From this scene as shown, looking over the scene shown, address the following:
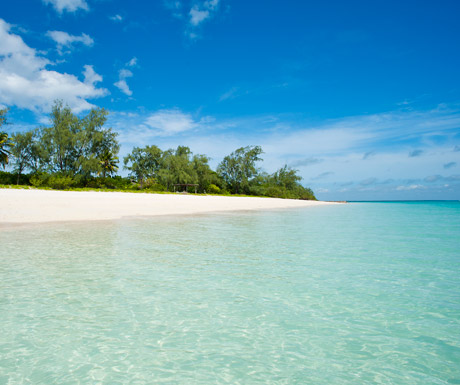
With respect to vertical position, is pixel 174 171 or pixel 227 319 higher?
pixel 174 171

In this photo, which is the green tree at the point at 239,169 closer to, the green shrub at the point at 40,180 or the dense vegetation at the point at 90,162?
the dense vegetation at the point at 90,162

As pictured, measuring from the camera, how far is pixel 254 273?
605 centimetres

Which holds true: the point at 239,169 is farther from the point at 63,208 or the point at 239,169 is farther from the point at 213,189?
the point at 63,208

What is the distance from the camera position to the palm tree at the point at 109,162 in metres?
56.0

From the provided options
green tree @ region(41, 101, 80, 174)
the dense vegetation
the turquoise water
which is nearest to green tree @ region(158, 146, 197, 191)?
the dense vegetation

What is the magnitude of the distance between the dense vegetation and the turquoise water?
4052cm

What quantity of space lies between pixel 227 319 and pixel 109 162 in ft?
206

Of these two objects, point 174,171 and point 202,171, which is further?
point 202,171

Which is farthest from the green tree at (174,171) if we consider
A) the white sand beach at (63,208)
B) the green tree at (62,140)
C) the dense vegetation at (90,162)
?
the white sand beach at (63,208)

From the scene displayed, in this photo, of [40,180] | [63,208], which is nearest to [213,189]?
[40,180]

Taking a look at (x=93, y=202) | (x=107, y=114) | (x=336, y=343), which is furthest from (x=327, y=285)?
(x=107, y=114)

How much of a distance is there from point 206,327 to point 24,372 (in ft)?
6.17

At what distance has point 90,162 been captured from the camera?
47125 millimetres

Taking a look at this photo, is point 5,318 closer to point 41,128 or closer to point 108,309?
point 108,309
